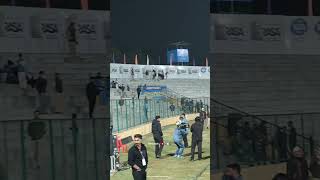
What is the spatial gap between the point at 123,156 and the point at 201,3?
5.23 m

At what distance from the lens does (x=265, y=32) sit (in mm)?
7566

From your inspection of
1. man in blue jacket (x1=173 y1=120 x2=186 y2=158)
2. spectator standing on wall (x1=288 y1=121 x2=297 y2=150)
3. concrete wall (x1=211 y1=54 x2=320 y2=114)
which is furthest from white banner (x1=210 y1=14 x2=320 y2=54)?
man in blue jacket (x1=173 y1=120 x2=186 y2=158)

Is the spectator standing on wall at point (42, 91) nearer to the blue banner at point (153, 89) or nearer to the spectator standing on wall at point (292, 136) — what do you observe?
the spectator standing on wall at point (292, 136)

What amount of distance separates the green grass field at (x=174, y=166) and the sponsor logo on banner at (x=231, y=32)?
2.04 metres

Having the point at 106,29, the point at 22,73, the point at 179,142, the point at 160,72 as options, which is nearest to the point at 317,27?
the point at 106,29

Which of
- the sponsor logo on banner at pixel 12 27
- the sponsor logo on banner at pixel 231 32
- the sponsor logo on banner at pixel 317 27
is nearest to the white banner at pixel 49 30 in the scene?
the sponsor logo on banner at pixel 12 27

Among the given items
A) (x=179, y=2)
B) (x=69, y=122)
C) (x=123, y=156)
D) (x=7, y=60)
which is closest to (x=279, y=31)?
(x=179, y=2)

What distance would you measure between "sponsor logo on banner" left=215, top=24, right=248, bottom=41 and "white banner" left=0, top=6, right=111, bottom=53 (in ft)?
5.05

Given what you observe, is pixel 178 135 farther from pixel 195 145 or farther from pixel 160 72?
pixel 160 72

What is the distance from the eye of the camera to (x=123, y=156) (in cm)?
1218

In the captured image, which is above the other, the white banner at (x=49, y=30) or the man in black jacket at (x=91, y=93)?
the white banner at (x=49, y=30)

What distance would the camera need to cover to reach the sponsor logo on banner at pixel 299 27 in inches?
302

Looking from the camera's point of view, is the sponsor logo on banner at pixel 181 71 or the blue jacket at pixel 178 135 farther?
the sponsor logo on banner at pixel 181 71

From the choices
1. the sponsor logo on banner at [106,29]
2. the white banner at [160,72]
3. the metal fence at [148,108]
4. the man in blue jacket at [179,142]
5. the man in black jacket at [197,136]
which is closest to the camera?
the sponsor logo on banner at [106,29]
